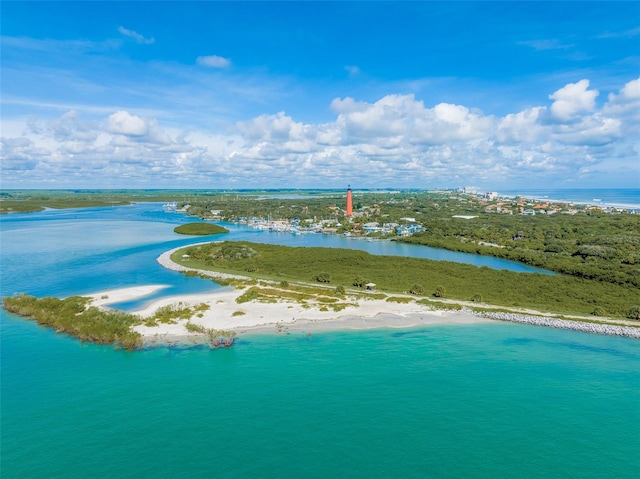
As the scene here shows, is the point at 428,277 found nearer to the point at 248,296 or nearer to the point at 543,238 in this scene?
the point at 248,296

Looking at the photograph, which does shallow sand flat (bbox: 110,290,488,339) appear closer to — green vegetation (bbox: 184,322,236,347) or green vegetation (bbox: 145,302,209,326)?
green vegetation (bbox: 184,322,236,347)

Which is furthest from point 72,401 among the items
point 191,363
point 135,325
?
point 135,325

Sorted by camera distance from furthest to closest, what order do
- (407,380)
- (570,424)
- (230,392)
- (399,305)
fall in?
(399,305) → (407,380) → (230,392) → (570,424)

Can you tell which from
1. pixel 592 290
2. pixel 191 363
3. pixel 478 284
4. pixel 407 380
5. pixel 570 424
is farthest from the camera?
pixel 478 284

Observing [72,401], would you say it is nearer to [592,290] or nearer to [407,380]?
[407,380]

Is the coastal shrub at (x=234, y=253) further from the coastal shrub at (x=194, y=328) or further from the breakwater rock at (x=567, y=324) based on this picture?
the breakwater rock at (x=567, y=324)

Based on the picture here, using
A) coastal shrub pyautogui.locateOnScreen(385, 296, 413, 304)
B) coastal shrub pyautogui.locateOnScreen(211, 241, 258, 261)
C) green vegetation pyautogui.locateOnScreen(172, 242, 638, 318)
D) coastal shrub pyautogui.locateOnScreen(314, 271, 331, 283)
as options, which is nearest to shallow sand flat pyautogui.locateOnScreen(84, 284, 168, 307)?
Result: green vegetation pyautogui.locateOnScreen(172, 242, 638, 318)

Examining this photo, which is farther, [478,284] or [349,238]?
[349,238]
